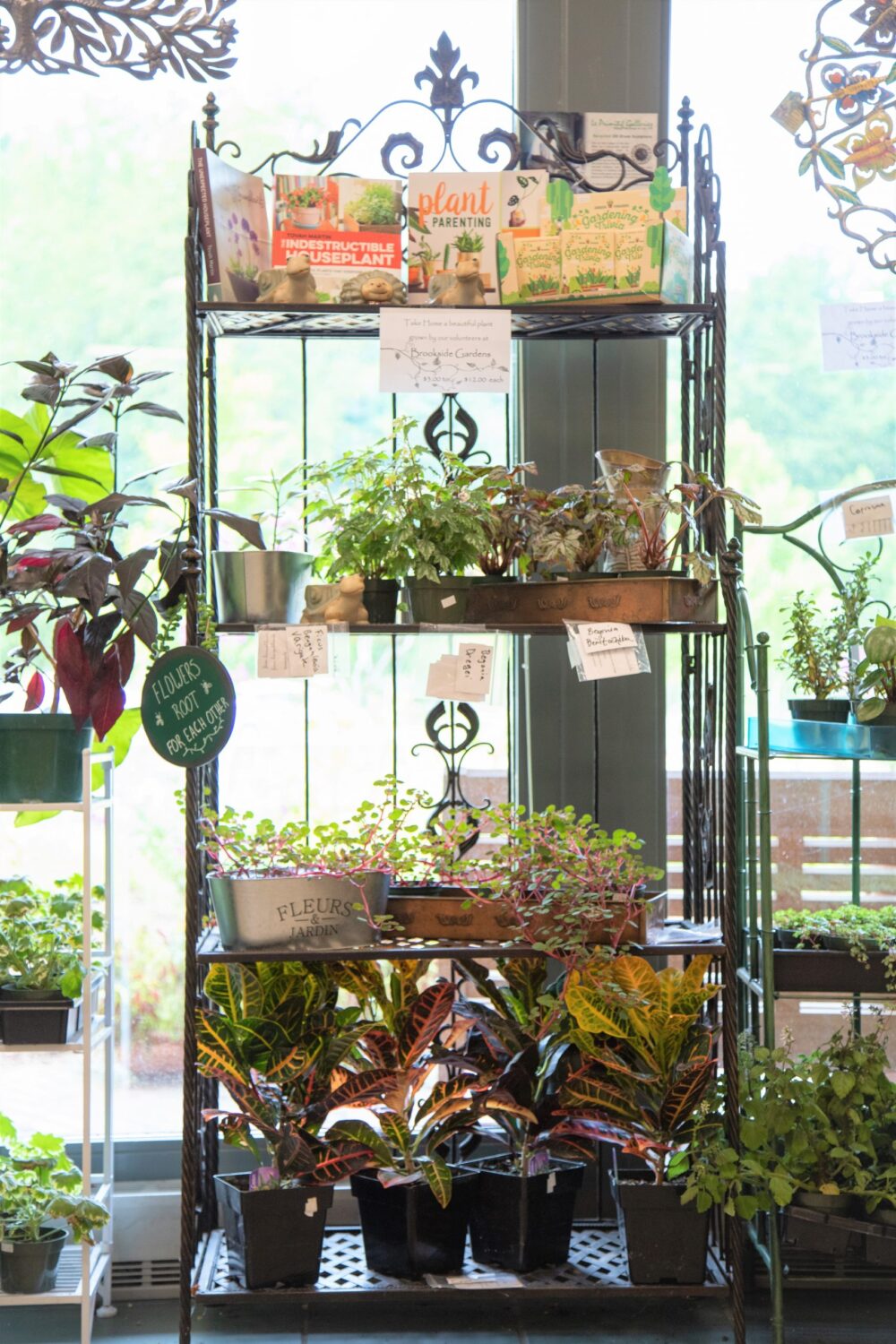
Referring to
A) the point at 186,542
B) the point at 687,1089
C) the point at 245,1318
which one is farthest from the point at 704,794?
the point at 245,1318

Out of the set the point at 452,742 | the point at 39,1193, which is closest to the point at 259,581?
the point at 452,742

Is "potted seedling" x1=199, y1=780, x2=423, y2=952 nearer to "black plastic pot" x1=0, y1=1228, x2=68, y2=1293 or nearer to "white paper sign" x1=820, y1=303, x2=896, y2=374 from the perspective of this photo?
"black plastic pot" x1=0, y1=1228, x2=68, y2=1293

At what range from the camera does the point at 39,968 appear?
224cm

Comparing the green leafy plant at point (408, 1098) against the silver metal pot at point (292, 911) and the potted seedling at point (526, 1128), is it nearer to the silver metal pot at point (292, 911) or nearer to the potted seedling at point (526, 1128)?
the potted seedling at point (526, 1128)

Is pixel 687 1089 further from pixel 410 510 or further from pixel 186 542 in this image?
pixel 186 542

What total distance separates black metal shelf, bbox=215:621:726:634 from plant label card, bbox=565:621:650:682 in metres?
0.04

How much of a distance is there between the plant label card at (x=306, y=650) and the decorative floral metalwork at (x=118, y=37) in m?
1.24

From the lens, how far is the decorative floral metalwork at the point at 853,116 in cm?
268

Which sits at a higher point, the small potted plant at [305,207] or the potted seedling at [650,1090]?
the small potted plant at [305,207]

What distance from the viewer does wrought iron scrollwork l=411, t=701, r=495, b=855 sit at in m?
2.64

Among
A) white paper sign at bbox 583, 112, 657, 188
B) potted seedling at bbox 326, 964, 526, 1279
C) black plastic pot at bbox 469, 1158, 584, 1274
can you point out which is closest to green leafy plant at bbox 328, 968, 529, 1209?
potted seedling at bbox 326, 964, 526, 1279

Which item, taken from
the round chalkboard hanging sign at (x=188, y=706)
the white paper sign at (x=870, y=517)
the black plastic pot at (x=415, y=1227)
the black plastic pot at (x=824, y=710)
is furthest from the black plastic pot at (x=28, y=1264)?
the white paper sign at (x=870, y=517)

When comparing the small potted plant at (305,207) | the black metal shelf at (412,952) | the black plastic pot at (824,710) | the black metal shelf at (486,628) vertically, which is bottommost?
the black metal shelf at (412,952)

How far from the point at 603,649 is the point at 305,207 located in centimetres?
97
